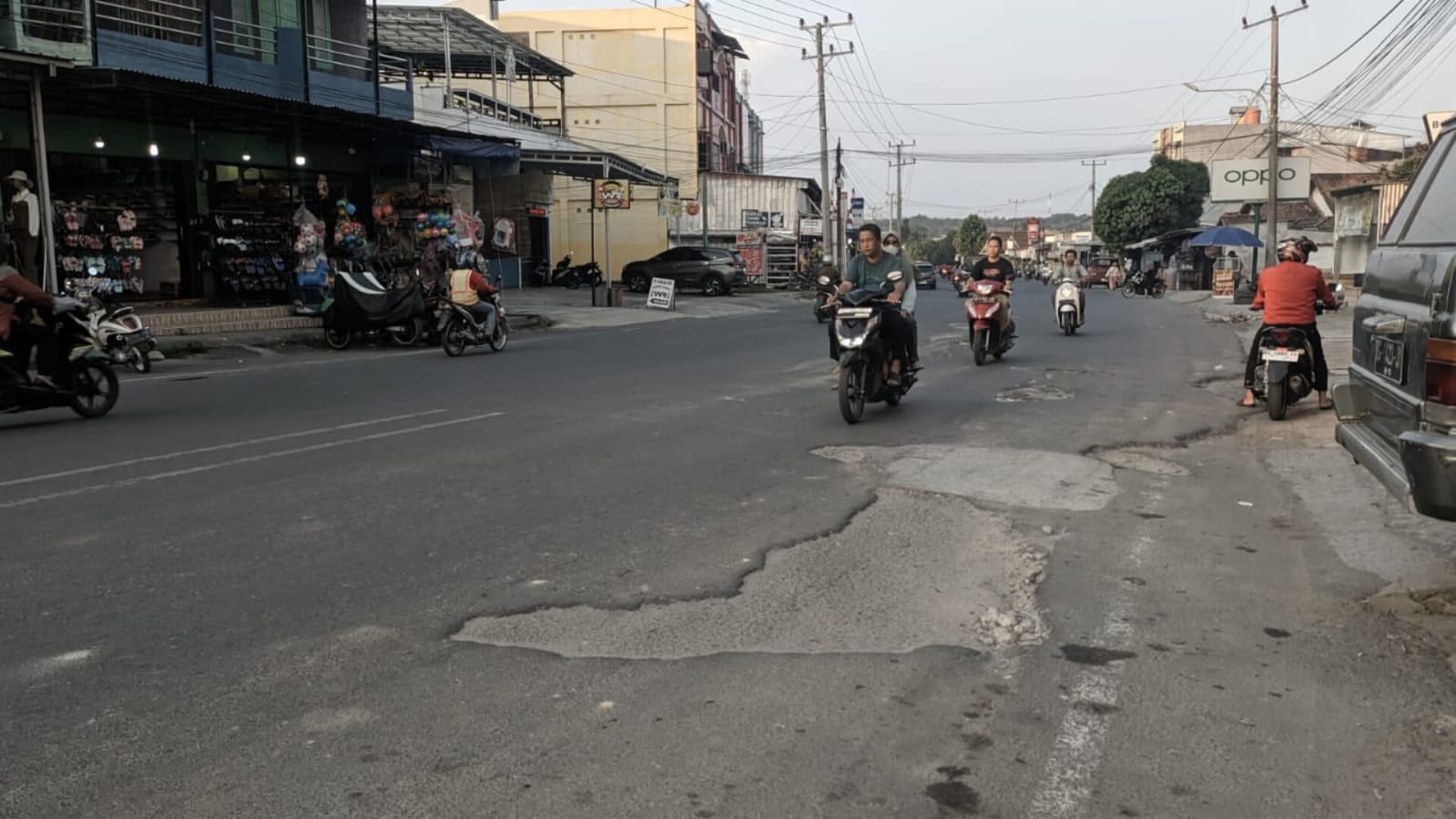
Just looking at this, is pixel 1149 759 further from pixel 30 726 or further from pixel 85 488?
pixel 85 488

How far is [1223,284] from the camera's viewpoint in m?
44.0

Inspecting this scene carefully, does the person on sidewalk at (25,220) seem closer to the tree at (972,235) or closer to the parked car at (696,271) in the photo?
the parked car at (696,271)

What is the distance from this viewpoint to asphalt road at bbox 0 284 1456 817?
306 centimetres

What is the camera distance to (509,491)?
260 inches

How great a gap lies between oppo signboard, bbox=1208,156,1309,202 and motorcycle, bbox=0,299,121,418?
118 ft

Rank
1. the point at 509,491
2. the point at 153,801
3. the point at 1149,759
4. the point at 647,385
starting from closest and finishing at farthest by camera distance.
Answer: the point at 153,801 < the point at 1149,759 < the point at 509,491 < the point at 647,385

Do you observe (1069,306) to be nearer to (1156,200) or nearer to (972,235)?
(1156,200)

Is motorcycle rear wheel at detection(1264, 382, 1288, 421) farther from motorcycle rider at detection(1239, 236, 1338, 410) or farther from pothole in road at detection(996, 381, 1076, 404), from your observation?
pothole in road at detection(996, 381, 1076, 404)

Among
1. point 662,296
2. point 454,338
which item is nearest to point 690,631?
point 454,338

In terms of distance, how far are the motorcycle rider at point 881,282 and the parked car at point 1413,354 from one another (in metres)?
4.46

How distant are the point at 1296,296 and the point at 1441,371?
6.27 m

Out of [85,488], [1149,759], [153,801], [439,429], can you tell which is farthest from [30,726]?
[439,429]

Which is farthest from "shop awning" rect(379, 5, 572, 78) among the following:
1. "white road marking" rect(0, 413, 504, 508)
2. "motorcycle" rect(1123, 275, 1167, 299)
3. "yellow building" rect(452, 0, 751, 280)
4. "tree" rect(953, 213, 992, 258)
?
"tree" rect(953, 213, 992, 258)

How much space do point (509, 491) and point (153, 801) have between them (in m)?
3.73
